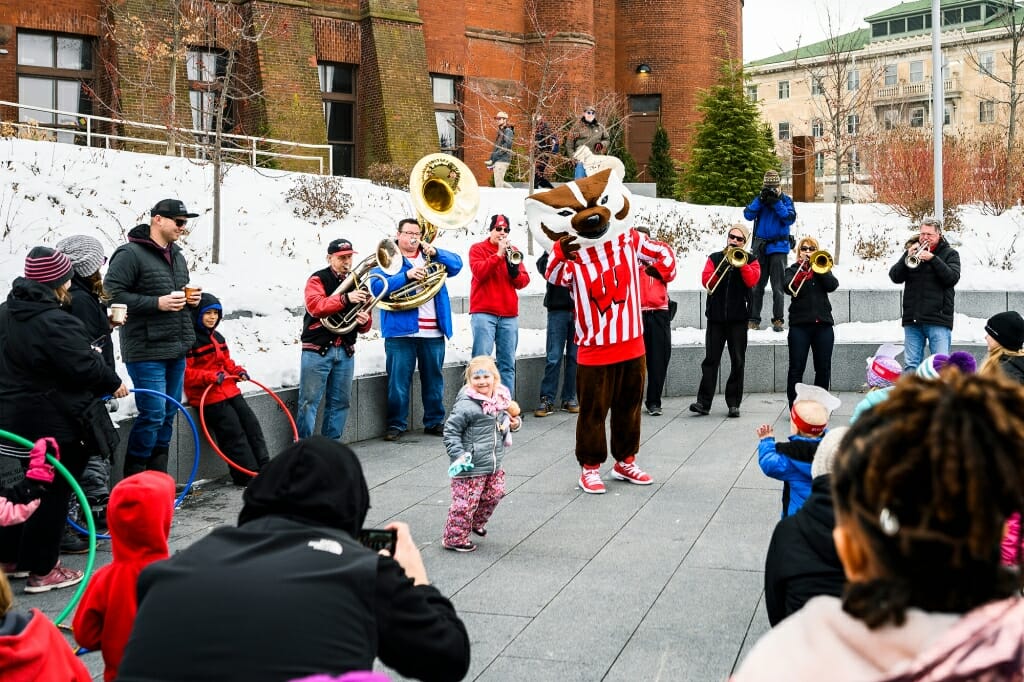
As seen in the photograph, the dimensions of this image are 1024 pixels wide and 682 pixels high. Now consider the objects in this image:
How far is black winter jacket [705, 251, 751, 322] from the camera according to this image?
1165 centimetres

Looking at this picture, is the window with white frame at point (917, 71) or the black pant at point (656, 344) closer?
the black pant at point (656, 344)

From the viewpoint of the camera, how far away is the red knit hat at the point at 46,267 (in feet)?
21.3

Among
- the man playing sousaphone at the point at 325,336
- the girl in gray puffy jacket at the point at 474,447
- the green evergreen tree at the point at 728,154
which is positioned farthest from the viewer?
the green evergreen tree at the point at 728,154

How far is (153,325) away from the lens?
328 inches

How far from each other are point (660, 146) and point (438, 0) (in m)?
7.33

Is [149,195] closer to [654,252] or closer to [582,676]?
[654,252]

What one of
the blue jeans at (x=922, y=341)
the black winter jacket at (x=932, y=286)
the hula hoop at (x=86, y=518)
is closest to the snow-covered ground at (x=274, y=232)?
the blue jeans at (x=922, y=341)

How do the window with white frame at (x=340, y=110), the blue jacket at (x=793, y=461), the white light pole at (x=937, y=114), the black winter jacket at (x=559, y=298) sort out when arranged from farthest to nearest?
the window with white frame at (x=340, y=110), the white light pole at (x=937, y=114), the black winter jacket at (x=559, y=298), the blue jacket at (x=793, y=461)

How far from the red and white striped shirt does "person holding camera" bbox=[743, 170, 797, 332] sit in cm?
716

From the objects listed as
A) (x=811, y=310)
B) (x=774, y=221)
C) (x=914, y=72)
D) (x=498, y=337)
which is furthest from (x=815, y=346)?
(x=914, y=72)

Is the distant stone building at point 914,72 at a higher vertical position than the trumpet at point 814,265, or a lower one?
higher

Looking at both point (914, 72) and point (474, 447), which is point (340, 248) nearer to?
point (474, 447)

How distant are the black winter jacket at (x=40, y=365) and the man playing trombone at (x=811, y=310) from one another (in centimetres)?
730

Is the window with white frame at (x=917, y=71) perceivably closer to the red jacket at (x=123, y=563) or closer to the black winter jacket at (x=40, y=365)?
the black winter jacket at (x=40, y=365)
